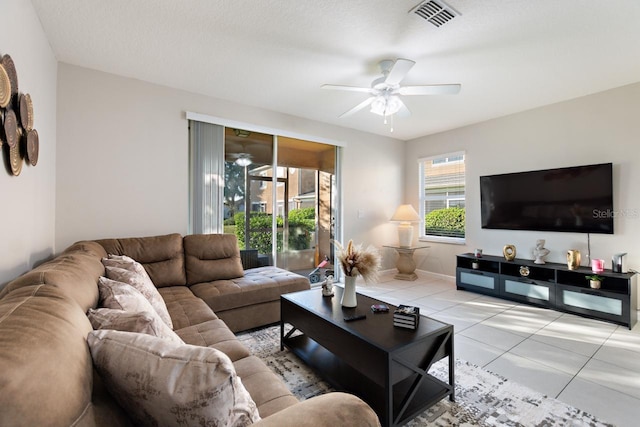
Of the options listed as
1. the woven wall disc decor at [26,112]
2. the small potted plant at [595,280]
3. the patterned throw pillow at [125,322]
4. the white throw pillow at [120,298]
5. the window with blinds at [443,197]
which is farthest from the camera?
the window with blinds at [443,197]

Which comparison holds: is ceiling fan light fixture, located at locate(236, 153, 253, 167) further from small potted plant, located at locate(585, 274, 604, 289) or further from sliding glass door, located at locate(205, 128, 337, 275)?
small potted plant, located at locate(585, 274, 604, 289)

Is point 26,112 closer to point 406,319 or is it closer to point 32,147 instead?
point 32,147

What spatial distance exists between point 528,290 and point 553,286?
0.88ft

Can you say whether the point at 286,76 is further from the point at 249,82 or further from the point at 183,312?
the point at 183,312

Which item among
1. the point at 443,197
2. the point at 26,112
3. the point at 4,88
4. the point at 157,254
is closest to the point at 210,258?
the point at 157,254

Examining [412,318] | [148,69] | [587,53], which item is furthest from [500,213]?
[148,69]

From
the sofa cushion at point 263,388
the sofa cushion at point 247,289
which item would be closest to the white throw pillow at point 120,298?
the sofa cushion at point 263,388

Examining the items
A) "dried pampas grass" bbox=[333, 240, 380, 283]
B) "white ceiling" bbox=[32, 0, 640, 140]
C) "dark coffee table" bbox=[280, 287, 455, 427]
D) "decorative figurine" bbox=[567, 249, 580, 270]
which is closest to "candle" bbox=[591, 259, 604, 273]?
"decorative figurine" bbox=[567, 249, 580, 270]

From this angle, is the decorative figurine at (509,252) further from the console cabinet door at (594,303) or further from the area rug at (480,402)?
the area rug at (480,402)

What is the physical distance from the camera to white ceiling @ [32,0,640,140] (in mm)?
2020

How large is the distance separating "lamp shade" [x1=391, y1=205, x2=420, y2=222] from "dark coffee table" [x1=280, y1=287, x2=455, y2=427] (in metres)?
3.01

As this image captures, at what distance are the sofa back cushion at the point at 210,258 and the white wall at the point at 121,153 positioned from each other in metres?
0.48

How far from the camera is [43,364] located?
600 millimetres

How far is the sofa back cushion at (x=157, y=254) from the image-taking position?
268 cm
